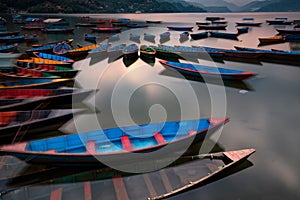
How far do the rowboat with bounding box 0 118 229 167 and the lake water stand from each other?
4.31ft

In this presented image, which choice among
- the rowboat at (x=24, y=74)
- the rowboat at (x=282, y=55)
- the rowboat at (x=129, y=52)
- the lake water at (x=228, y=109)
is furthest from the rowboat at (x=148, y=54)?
the rowboat at (x=282, y=55)

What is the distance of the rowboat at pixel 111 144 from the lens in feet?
29.9

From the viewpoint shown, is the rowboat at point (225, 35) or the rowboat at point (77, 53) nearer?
the rowboat at point (77, 53)

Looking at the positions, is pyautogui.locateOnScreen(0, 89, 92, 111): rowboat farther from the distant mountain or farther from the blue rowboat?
the distant mountain

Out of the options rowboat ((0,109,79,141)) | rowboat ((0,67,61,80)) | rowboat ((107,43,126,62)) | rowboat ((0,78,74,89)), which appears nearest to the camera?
rowboat ((0,109,79,141))

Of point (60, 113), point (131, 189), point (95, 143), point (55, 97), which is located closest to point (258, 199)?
point (131, 189)

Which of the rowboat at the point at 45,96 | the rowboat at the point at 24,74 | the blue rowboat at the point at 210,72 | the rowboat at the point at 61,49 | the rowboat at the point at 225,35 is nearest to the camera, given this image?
the rowboat at the point at 45,96

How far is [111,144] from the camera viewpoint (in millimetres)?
10711

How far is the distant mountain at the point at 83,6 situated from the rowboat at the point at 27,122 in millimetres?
122093

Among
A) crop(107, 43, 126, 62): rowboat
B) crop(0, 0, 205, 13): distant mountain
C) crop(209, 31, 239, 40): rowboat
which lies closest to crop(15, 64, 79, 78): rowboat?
crop(107, 43, 126, 62): rowboat

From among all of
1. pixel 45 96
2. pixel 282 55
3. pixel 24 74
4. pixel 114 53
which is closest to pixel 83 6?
pixel 114 53

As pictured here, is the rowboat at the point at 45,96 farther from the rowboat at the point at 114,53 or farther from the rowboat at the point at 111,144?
the rowboat at the point at 114,53

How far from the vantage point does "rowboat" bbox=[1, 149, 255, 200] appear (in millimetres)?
8633

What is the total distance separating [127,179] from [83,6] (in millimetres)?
148391
